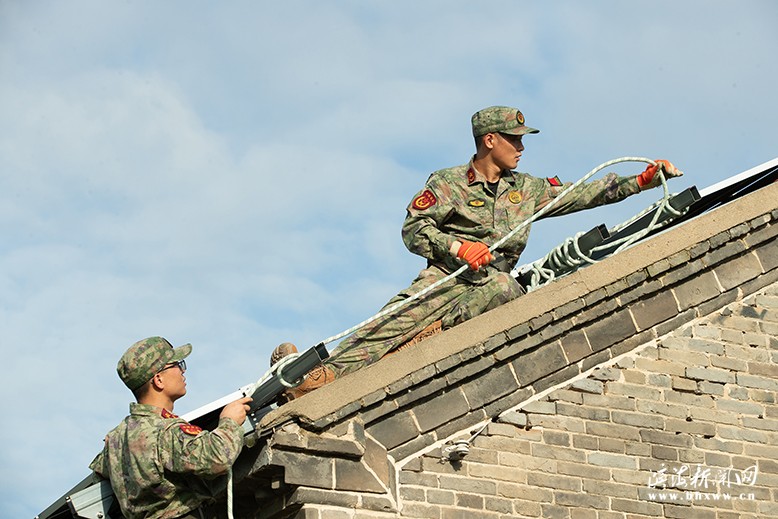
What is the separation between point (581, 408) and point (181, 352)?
3.07 metres

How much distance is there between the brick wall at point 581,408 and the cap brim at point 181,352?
1.05 m

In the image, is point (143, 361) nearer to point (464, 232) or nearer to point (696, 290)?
point (464, 232)

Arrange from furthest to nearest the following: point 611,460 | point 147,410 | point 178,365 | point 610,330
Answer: point 610,330 < point 611,460 < point 178,365 < point 147,410

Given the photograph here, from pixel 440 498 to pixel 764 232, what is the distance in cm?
363

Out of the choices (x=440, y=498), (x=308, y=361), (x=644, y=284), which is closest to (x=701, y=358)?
(x=644, y=284)

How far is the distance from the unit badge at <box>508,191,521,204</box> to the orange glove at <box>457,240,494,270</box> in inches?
38.4

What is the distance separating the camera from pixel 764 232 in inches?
437

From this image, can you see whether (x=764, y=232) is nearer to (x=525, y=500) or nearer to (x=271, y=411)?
(x=525, y=500)

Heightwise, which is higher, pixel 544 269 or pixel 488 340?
pixel 544 269

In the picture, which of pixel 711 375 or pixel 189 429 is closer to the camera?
pixel 189 429

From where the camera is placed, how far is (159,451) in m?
9.34

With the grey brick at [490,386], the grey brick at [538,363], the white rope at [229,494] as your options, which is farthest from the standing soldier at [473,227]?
the white rope at [229,494]

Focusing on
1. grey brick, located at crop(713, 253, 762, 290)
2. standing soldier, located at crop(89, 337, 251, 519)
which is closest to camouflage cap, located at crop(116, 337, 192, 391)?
standing soldier, located at crop(89, 337, 251, 519)

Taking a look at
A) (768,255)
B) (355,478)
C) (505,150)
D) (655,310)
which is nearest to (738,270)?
(768,255)
